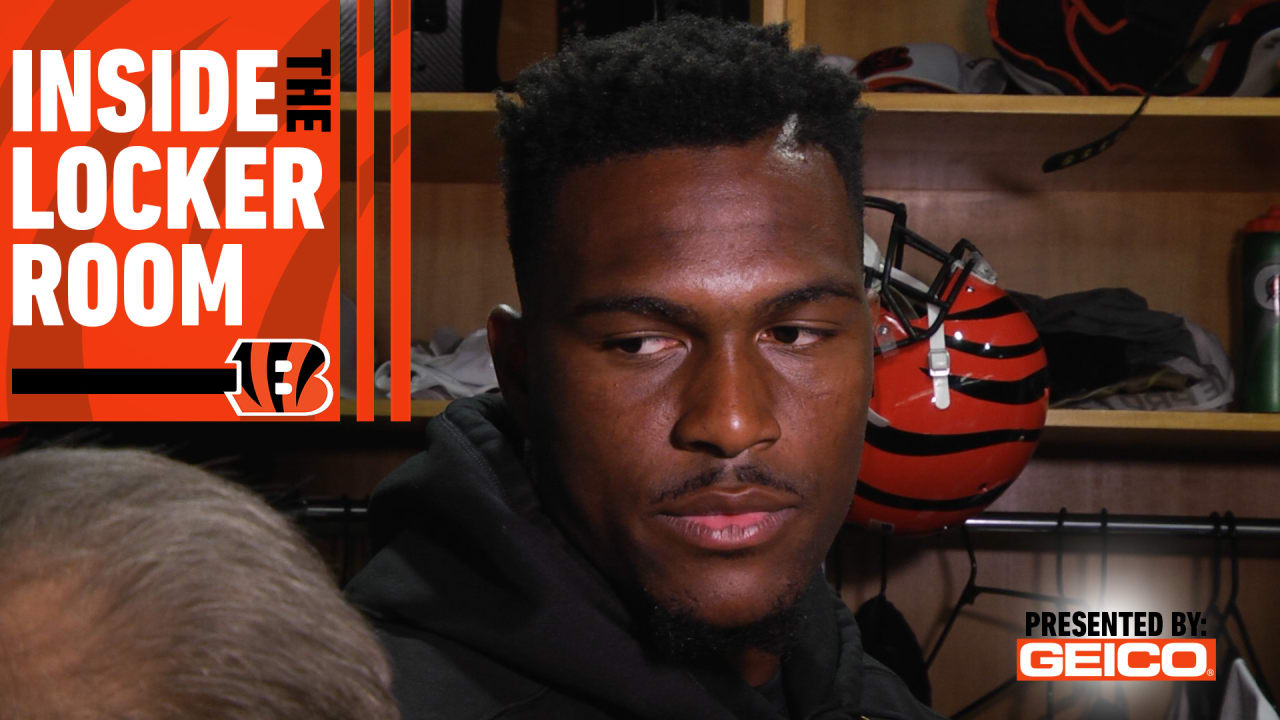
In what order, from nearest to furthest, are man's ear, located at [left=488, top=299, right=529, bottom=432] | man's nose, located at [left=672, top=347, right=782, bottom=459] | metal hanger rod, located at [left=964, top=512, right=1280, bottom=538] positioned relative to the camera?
man's nose, located at [left=672, top=347, right=782, bottom=459]
man's ear, located at [left=488, top=299, right=529, bottom=432]
metal hanger rod, located at [left=964, top=512, right=1280, bottom=538]

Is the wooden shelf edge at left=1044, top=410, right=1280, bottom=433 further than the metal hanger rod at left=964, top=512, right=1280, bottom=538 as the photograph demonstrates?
No

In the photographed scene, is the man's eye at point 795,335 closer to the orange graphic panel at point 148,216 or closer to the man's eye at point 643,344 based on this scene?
the man's eye at point 643,344

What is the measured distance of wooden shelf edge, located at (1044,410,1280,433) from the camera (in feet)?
4.20

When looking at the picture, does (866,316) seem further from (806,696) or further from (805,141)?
(806,696)

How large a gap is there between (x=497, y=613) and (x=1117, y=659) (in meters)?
1.13

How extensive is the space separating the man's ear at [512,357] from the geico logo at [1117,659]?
106 cm

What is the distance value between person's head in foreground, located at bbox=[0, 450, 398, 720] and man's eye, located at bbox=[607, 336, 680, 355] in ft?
1.29

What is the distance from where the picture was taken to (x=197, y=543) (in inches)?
9.8

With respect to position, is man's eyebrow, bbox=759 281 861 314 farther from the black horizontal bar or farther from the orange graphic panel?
the black horizontal bar

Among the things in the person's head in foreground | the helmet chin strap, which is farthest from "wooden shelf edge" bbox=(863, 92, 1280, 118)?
the person's head in foreground

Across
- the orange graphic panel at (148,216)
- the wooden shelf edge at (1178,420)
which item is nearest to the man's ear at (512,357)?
the orange graphic panel at (148,216)

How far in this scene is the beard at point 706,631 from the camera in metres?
0.62

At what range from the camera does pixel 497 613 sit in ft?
2.19

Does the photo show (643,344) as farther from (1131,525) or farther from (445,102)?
(1131,525)
